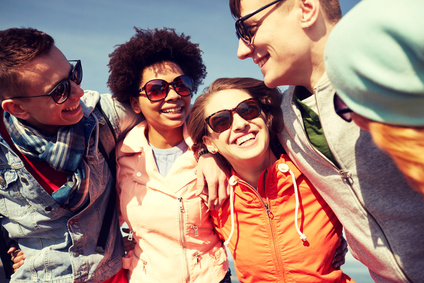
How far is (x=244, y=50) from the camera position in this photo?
2670mm

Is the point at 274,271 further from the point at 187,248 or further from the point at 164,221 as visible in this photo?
the point at 164,221

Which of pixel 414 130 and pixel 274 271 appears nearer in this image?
pixel 414 130

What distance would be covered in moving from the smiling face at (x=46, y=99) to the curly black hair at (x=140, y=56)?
23.9 inches

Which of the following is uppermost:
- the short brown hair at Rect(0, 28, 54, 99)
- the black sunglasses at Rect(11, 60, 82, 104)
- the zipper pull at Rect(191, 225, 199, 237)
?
the short brown hair at Rect(0, 28, 54, 99)

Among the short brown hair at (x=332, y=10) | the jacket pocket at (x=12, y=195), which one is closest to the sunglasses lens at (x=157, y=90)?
the jacket pocket at (x=12, y=195)

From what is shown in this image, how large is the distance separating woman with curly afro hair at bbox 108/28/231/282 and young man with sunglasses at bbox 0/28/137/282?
0.31 metres

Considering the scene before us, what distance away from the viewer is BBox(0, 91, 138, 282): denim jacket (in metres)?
2.79

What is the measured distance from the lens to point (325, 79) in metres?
2.13

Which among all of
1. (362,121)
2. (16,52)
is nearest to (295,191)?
(362,121)

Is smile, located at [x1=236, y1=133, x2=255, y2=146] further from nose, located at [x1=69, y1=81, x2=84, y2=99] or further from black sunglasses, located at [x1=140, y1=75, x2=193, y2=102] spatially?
nose, located at [x1=69, y1=81, x2=84, y2=99]

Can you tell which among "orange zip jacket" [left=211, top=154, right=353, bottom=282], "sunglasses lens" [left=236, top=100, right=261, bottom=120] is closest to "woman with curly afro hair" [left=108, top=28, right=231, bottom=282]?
"orange zip jacket" [left=211, top=154, right=353, bottom=282]

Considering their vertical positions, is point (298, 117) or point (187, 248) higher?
point (298, 117)

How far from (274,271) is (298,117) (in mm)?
1276

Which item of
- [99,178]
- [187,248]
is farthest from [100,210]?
[187,248]
